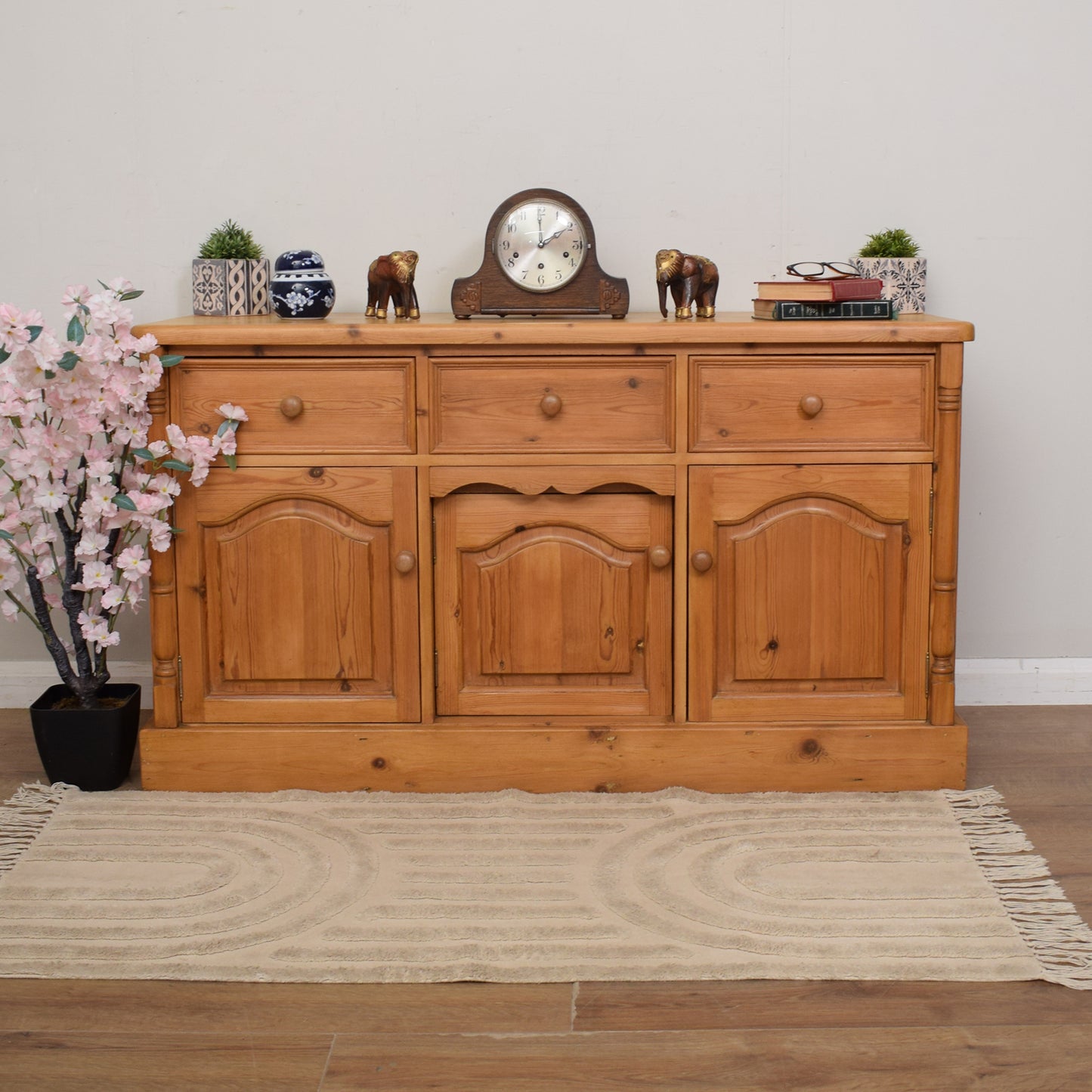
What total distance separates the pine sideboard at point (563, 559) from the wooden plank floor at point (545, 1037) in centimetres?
67

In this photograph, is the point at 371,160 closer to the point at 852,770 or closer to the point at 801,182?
the point at 801,182

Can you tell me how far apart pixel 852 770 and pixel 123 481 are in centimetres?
147

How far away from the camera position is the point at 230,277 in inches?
101

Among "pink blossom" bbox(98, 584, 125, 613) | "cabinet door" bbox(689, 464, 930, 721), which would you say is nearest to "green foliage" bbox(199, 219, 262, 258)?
"pink blossom" bbox(98, 584, 125, 613)

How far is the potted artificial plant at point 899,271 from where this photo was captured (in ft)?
8.55

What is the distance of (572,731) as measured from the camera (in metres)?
2.34

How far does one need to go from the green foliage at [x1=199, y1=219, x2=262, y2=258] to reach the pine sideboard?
0.94 ft

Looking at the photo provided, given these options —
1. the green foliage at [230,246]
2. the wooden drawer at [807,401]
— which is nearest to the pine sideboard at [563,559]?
the wooden drawer at [807,401]

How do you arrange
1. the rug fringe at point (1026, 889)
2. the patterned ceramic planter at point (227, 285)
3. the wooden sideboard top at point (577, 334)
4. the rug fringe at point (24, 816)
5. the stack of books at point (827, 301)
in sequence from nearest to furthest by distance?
the rug fringe at point (1026, 889) < the rug fringe at point (24, 816) < the wooden sideboard top at point (577, 334) < the stack of books at point (827, 301) < the patterned ceramic planter at point (227, 285)

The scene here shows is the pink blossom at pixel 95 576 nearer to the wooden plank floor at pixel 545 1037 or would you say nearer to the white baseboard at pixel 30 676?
the white baseboard at pixel 30 676

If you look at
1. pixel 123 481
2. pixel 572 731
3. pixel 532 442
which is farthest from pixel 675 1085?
pixel 123 481

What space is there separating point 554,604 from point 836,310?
2.51 feet

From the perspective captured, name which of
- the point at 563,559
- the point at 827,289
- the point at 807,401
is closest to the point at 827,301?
the point at 827,289

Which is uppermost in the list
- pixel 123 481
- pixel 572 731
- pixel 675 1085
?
pixel 123 481
